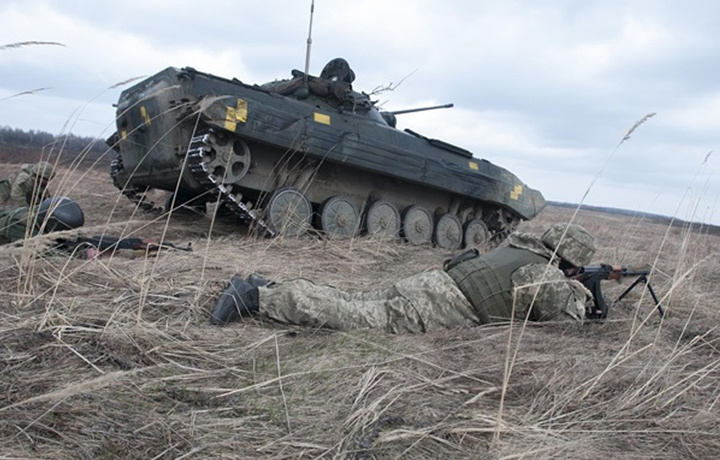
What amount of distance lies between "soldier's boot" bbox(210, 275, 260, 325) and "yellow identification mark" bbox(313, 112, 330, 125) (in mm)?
4785

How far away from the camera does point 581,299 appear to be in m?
3.88

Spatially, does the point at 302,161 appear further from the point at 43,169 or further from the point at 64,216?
the point at 43,169

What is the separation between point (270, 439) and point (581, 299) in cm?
263

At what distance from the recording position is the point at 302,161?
8203mm

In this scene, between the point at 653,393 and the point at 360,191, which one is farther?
the point at 360,191

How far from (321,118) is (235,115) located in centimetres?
139

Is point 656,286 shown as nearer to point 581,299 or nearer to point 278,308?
point 581,299

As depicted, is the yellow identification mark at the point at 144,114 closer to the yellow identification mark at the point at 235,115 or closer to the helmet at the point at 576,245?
the yellow identification mark at the point at 235,115

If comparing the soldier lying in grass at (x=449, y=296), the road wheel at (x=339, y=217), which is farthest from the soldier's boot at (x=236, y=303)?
Answer: the road wheel at (x=339, y=217)

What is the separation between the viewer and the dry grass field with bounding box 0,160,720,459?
1.90 meters

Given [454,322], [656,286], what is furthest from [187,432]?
[656,286]

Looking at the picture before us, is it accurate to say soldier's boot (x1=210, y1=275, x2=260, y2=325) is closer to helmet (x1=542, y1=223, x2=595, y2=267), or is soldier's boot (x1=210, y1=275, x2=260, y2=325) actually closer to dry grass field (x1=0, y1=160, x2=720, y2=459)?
dry grass field (x1=0, y1=160, x2=720, y2=459)

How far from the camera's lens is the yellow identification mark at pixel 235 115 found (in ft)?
22.9

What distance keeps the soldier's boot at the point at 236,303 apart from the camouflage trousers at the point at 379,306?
60 millimetres
